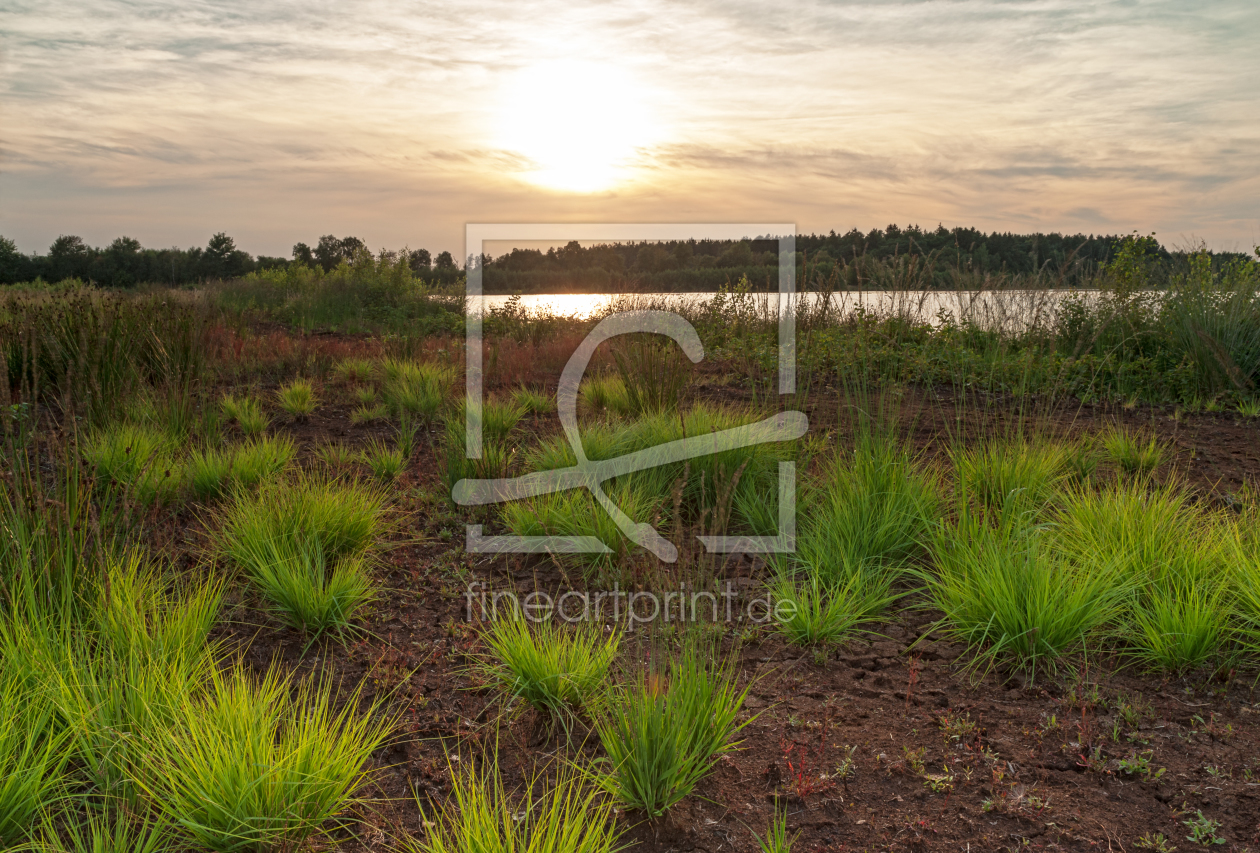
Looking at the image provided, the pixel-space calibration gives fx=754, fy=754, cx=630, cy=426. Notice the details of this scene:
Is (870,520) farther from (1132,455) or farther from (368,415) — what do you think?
(368,415)

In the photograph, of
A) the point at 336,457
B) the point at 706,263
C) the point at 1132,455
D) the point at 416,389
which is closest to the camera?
the point at 1132,455

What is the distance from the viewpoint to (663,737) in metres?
2.12

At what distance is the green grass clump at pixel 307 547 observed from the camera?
3.15 meters

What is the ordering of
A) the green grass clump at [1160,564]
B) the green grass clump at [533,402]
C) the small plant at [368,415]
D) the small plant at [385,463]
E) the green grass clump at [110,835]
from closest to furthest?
the green grass clump at [110,835], the green grass clump at [1160,564], the small plant at [385,463], the small plant at [368,415], the green grass clump at [533,402]

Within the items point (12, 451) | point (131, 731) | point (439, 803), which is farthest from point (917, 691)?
point (12, 451)

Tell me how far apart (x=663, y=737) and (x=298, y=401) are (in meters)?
5.88

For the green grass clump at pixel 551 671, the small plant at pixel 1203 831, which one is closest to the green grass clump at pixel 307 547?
the green grass clump at pixel 551 671

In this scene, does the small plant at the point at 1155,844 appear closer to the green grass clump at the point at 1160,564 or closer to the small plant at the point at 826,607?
the green grass clump at the point at 1160,564

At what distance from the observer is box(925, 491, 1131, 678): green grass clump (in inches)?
114

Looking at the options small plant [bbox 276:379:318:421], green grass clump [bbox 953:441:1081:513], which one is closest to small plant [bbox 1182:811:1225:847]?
green grass clump [bbox 953:441:1081:513]

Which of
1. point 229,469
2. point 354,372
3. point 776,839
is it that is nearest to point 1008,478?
point 776,839

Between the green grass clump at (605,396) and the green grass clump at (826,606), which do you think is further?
the green grass clump at (605,396)

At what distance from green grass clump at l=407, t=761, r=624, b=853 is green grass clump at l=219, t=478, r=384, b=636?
1.16m

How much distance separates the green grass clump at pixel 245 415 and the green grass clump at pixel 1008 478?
506 centimetres
